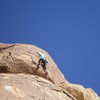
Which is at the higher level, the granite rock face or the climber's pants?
the climber's pants

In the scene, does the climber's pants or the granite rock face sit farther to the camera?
the climber's pants

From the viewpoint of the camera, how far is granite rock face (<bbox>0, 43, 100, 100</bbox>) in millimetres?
14555

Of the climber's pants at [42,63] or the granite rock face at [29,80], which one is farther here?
the climber's pants at [42,63]

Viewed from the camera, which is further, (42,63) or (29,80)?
(42,63)

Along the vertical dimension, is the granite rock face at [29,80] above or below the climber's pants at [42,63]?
below

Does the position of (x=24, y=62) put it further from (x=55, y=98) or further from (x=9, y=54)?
(x=55, y=98)

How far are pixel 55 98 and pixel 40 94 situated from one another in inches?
54.6

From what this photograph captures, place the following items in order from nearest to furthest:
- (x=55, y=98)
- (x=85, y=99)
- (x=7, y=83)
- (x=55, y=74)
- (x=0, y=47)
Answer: (x=7, y=83), (x=55, y=98), (x=85, y=99), (x=55, y=74), (x=0, y=47)

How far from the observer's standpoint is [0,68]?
19891 millimetres

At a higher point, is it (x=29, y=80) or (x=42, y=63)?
(x=42, y=63)

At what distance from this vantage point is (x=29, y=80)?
666 inches

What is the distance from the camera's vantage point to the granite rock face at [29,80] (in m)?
14.6

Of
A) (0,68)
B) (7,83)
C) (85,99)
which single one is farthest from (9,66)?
(85,99)

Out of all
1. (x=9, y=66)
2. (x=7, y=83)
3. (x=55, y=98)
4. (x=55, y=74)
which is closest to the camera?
(x=7, y=83)
